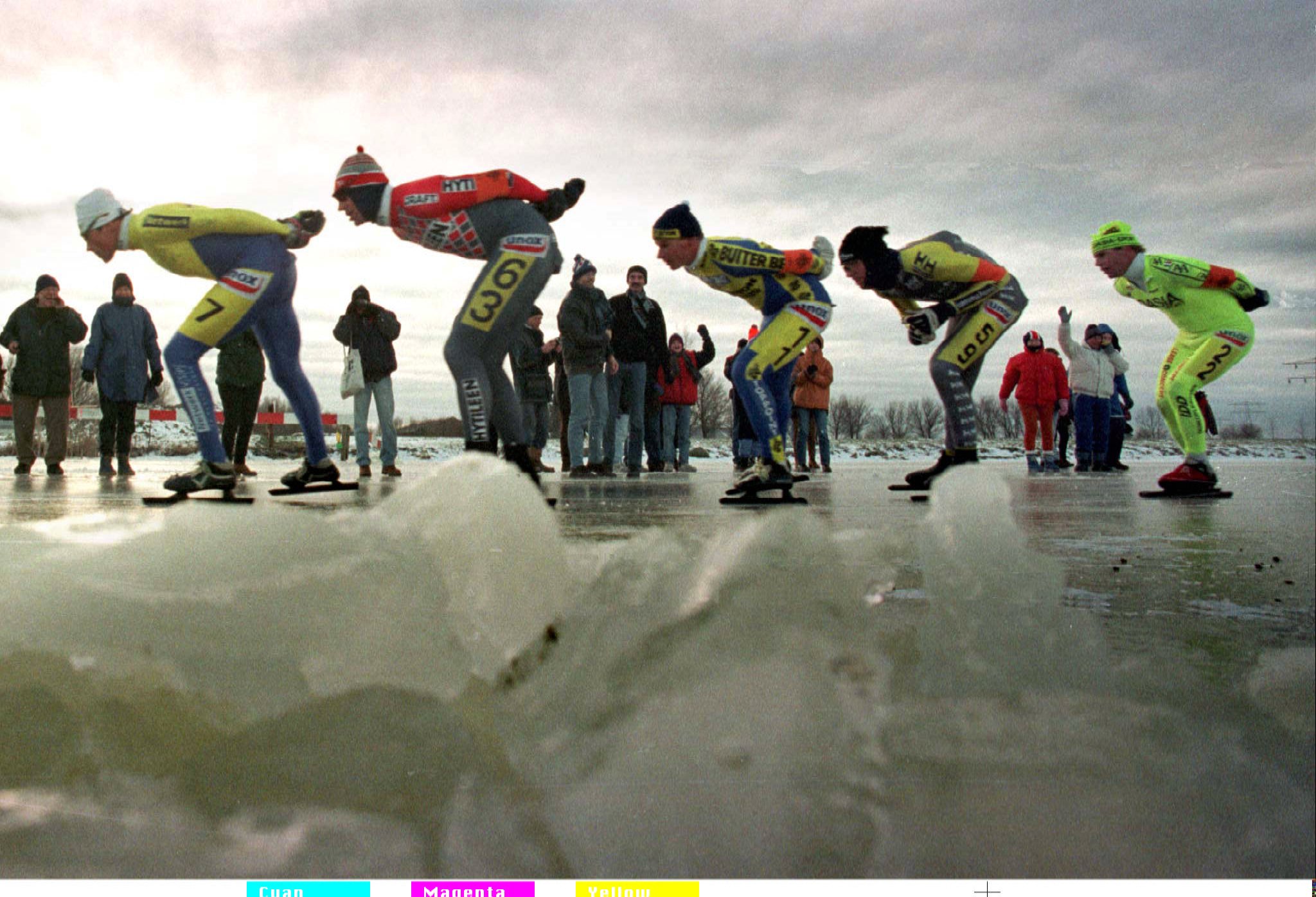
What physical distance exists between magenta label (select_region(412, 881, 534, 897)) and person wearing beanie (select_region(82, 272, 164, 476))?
6856mm

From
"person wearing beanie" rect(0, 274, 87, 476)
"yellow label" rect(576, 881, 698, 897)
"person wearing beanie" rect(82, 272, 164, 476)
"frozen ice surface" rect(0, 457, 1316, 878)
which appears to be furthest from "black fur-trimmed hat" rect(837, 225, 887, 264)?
"person wearing beanie" rect(0, 274, 87, 476)

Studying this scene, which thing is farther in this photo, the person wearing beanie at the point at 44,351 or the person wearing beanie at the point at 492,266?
the person wearing beanie at the point at 44,351

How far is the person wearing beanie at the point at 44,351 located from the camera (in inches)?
292

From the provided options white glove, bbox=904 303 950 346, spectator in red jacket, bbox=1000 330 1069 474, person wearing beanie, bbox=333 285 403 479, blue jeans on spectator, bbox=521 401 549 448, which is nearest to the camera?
white glove, bbox=904 303 950 346

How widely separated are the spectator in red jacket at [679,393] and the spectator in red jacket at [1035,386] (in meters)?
2.67

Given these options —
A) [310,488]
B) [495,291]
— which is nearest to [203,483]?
[310,488]

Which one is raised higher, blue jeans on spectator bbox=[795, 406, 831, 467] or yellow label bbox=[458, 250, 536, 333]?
yellow label bbox=[458, 250, 536, 333]

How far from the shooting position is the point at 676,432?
30.2ft

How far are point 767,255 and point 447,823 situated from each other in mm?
3292

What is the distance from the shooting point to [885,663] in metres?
1.28

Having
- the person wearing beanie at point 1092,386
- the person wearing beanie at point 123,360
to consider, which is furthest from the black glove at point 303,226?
the person wearing beanie at point 1092,386

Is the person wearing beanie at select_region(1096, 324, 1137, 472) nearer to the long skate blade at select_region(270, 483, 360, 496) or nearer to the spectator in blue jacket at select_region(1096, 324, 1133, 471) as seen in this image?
the spectator in blue jacket at select_region(1096, 324, 1133, 471)

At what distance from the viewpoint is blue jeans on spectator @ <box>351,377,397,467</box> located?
5633 millimetres

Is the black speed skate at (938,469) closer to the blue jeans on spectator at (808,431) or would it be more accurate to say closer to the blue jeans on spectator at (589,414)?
the blue jeans on spectator at (589,414)
